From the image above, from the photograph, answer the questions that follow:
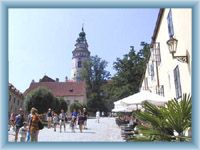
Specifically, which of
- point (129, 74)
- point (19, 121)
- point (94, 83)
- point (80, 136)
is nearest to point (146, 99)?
point (80, 136)

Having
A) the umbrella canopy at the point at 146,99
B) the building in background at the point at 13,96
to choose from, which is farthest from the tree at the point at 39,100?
the umbrella canopy at the point at 146,99

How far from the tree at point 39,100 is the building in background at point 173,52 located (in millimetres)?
18610

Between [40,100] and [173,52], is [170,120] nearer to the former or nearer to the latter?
[173,52]

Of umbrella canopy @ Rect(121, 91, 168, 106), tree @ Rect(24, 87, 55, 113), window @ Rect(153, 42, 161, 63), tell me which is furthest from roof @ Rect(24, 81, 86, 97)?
umbrella canopy @ Rect(121, 91, 168, 106)

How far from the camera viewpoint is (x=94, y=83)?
65.9 m

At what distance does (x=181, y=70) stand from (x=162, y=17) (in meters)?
4.23

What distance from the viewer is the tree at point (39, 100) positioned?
36.9m

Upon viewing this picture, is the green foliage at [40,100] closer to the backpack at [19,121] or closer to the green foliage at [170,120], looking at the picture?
the backpack at [19,121]

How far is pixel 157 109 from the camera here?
343 inches

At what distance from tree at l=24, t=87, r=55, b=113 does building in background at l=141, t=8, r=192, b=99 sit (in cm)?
1861

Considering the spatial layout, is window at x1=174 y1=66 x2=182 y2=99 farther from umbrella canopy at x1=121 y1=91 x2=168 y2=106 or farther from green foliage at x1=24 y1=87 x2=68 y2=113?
green foliage at x1=24 y1=87 x2=68 y2=113

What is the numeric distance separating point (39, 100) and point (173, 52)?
28.3 metres
